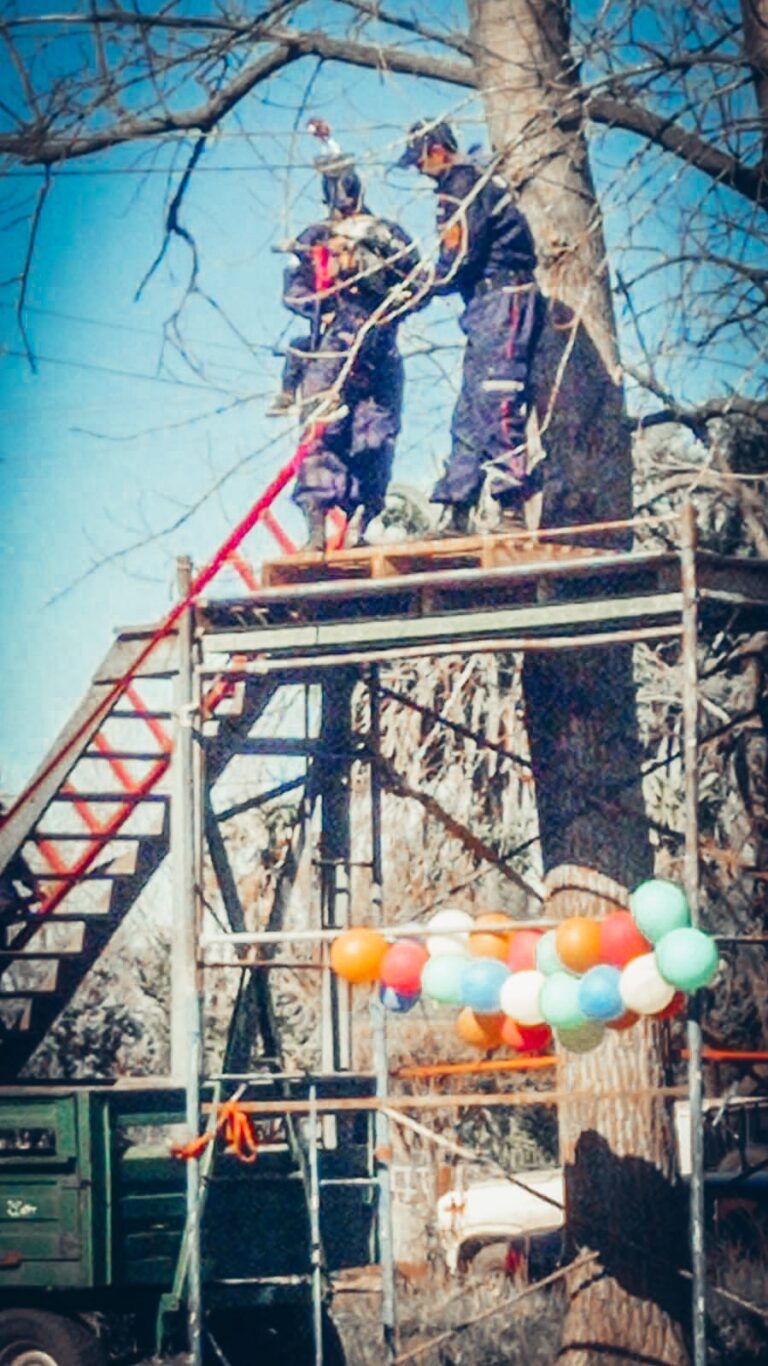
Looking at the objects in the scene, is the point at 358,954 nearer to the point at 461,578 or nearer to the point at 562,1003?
the point at 562,1003

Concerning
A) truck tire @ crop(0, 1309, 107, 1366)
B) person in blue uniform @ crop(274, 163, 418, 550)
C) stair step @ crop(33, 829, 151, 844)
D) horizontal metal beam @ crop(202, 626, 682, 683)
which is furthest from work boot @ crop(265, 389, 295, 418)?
truck tire @ crop(0, 1309, 107, 1366)

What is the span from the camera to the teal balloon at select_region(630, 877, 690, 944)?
8.25 metres

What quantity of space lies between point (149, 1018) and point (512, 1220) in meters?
8.37

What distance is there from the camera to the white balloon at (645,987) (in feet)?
27.2

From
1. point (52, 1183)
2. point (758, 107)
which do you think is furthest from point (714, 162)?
point (52, 1183)

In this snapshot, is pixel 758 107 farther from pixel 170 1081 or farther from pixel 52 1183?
pixel 52 1183

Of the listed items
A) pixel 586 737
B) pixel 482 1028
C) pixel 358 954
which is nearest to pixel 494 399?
pixel 586 737

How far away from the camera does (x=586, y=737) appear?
10.6 m

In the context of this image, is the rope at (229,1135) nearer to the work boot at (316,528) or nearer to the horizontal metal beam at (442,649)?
the horizontal metal beam at (442,649)

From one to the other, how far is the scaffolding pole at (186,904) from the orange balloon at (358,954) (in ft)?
3.06

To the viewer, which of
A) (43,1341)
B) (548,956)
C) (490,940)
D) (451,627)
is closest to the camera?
(548,956)

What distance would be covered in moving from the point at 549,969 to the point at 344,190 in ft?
15.4

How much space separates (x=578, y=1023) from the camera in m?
8.59

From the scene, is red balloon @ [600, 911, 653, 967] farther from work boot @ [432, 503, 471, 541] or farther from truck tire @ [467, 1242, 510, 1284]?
truck tire @ [467, 1242, 510, 1284]
